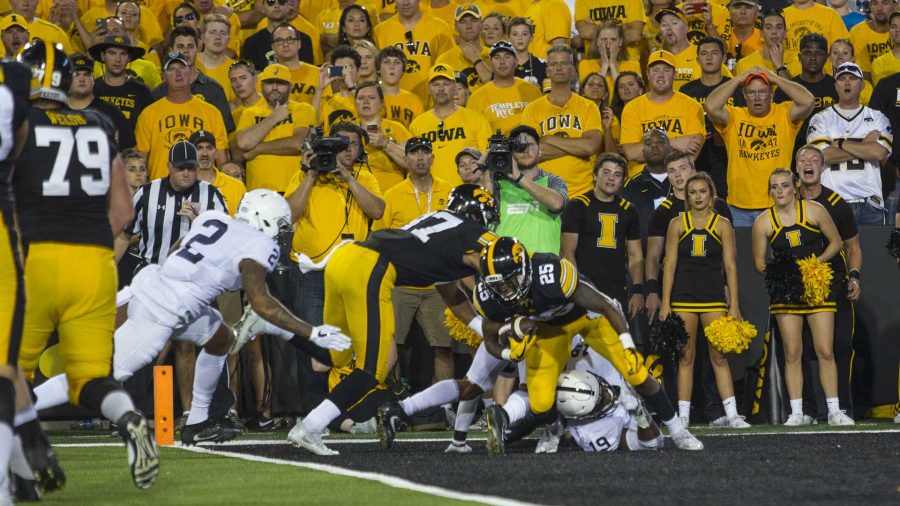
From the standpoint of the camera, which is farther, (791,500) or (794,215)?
(794,215)

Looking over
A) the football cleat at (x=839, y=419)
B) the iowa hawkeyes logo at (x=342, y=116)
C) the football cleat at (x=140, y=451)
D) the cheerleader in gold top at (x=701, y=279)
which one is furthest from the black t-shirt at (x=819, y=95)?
the football cleat at (x=140, y=451)

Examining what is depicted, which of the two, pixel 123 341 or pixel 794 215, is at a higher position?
pixel 794 215

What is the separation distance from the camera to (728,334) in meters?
10.8

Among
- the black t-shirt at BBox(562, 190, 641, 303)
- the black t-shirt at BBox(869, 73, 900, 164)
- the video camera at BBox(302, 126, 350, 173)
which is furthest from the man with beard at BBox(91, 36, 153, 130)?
the black t-shirt at BBox(869, 73, 900, 164)

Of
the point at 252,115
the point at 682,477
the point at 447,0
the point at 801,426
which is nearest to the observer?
the point at 682,477

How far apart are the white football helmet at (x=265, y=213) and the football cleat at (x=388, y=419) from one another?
49.3 inches

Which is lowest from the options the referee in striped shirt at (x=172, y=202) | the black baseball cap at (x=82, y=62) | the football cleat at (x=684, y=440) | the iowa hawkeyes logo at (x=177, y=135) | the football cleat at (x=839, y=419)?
the football cleat at (x=839, y=419)

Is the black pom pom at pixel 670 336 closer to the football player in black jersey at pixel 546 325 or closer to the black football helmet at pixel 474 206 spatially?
the black football helmet at pixel 474 206

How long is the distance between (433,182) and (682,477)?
529 centimetres

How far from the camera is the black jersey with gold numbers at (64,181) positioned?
5.86 m

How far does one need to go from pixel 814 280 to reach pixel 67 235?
6652 millimetres

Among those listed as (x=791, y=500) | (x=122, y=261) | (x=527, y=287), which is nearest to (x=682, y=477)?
(x=791, y=500)

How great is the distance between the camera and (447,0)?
14.5m

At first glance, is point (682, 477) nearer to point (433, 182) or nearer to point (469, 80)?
point (433, 182)
